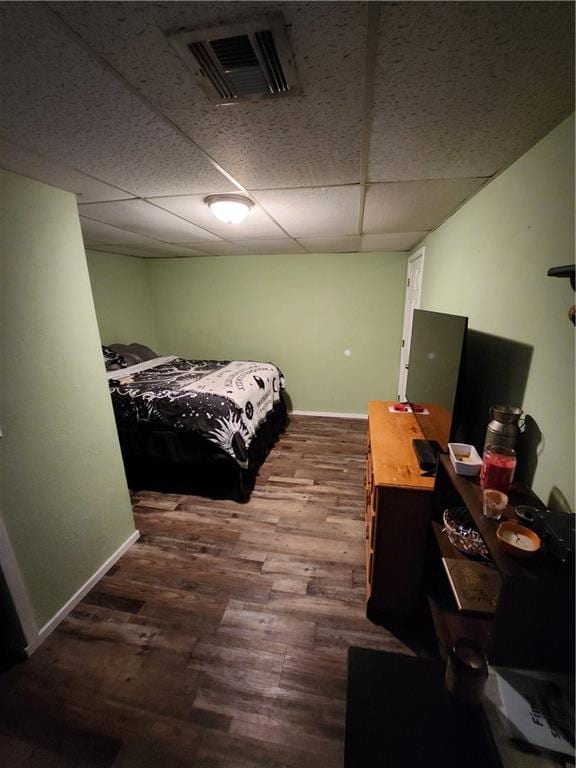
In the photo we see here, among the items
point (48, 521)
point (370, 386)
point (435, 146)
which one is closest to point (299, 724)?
point (48, 521)

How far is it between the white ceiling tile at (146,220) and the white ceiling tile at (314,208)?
29.7 inches

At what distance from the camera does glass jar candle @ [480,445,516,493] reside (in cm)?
99

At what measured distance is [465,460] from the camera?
1219mm

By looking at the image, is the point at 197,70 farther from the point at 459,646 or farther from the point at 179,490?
the point at 179,490

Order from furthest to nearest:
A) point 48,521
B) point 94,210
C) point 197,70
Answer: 1. point 94,210
2. point 48,521
3. point 197,70

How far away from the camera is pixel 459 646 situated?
90 cm

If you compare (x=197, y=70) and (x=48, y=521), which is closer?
(x=197, y=70)

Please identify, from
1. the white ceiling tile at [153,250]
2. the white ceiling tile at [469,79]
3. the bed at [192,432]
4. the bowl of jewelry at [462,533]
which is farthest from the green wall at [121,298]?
the bowl of jewelry at [462,533]

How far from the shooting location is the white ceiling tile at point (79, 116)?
2.24 feet

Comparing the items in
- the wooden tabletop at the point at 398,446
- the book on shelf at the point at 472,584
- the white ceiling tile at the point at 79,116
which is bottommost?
the book on shelf at the point at 472,584

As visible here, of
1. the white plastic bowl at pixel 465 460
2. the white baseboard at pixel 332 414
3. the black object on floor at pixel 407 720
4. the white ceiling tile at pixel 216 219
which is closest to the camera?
the black object on floor at pixel 407 720

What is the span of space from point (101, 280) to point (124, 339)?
79cm

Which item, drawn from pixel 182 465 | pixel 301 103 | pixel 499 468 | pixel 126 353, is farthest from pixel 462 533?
pixel 126 353

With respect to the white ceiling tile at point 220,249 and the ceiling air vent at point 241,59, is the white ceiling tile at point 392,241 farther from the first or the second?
the ceiling air vent at point 241,59
